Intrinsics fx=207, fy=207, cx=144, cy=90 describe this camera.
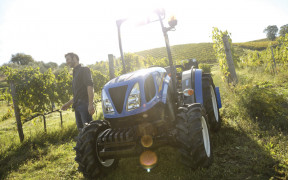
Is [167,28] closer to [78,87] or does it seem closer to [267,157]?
[78,87]

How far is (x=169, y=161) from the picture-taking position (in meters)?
3.28

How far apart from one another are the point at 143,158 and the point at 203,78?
230cm

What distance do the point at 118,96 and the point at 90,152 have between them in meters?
0.84

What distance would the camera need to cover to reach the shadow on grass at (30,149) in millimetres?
4621

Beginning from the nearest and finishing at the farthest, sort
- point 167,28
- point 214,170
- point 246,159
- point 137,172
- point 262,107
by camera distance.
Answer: point 214,170, point 246,159, point 137,172, point 167,28, point 262,107

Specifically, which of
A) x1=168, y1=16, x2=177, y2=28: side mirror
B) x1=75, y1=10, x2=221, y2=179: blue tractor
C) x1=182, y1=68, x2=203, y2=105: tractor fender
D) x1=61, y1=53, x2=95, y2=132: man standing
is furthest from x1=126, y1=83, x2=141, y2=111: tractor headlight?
x1=182, y1=68, x2=203, y2=105: tractor fender

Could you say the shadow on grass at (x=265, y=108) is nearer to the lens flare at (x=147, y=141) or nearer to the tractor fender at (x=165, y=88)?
the tractor fender at (x=165, y=88)

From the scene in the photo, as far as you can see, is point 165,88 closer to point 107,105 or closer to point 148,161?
point 107,105

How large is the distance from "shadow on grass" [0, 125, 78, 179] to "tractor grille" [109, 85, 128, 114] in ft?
9.95

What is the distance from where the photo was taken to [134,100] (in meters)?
2.76

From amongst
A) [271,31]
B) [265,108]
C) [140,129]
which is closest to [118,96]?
[140,129]

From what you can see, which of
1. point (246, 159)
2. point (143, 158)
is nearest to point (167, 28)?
point (143, 158)

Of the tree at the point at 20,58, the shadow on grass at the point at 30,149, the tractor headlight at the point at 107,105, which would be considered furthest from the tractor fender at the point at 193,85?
the tree at the point at 20,58

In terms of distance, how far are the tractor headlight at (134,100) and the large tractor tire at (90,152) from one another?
556mm
